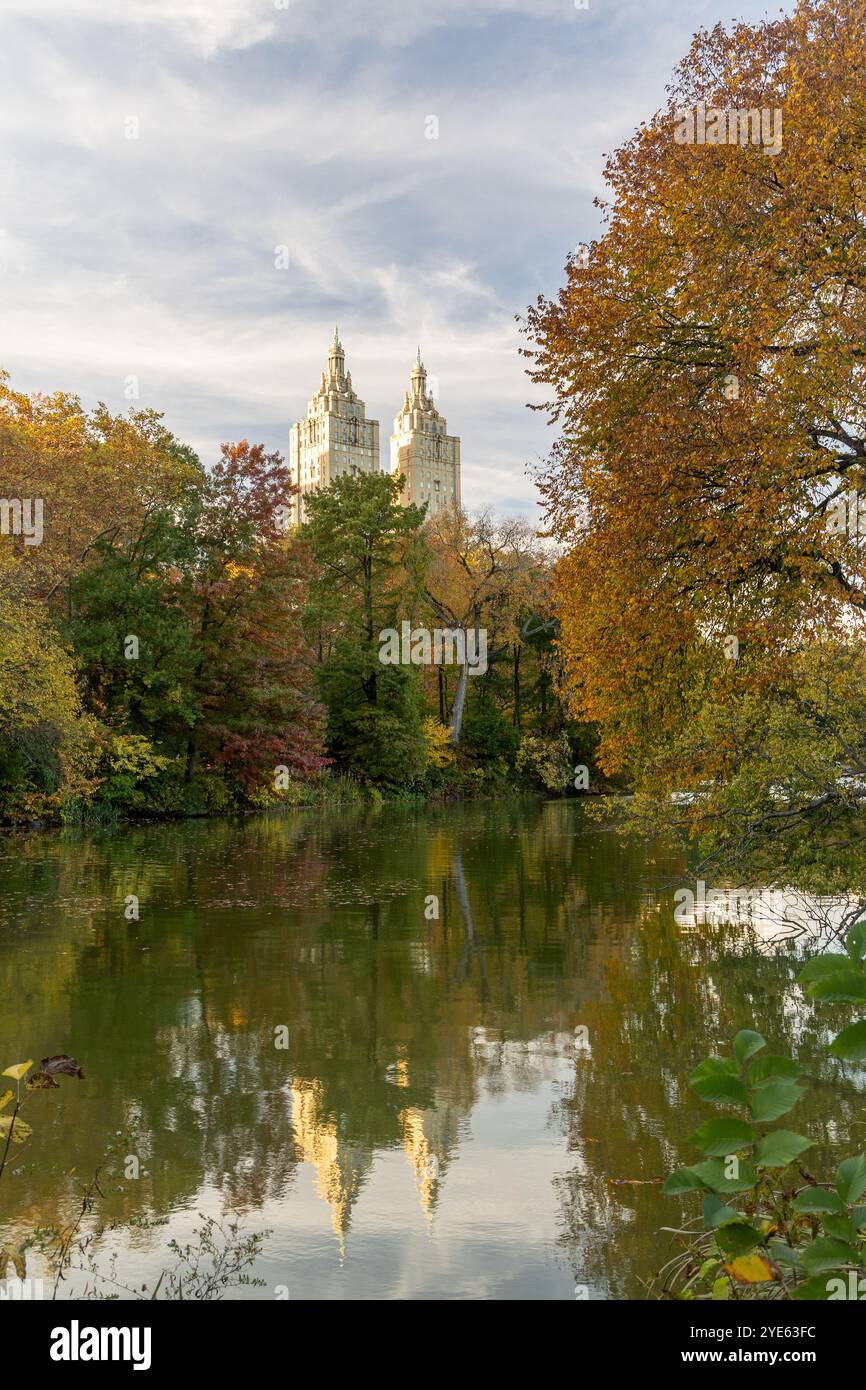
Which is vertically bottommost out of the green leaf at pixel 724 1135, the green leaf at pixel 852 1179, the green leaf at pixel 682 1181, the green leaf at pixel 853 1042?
the green leaf at pixel 682 1181

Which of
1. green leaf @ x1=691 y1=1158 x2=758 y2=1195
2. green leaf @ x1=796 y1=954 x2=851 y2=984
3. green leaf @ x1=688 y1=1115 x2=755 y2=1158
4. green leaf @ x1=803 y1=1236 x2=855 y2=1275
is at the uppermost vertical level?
green leaf @ x1=796 y1=954 x2=851 y2=984

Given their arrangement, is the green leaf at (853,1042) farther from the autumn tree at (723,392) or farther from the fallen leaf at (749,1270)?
the autumn tree at (723,392)

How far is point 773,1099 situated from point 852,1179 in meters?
0.21

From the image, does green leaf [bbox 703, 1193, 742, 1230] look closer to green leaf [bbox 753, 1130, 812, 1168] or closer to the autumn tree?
green leaf [bbox 753, 1130, 812, 1168]

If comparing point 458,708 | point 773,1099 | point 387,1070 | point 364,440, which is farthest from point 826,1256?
point 364,440

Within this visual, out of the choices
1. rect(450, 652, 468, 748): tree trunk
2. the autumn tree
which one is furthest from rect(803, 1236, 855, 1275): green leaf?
rect(450, 652, 468, 748): tree trunk

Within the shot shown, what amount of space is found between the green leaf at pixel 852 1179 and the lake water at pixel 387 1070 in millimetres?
2903

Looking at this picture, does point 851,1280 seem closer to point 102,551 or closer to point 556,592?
point 556,592

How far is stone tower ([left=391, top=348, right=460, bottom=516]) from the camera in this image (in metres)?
142

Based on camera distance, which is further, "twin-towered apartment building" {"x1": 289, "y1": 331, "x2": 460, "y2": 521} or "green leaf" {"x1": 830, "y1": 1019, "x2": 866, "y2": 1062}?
"twin-towered apartment building" {"x1": 289, "y1": 331, "x2": 460, "y2": 521}

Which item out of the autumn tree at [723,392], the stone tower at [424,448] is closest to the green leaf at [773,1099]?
the autumn tree at [723,392]

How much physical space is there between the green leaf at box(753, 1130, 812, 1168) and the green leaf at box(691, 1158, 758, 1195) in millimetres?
36

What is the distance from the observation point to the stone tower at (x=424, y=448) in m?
142

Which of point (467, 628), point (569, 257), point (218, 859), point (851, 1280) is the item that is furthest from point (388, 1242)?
point (467, 628)
